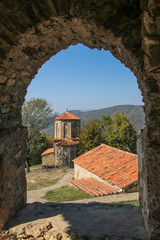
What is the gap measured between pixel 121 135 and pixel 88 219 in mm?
22763

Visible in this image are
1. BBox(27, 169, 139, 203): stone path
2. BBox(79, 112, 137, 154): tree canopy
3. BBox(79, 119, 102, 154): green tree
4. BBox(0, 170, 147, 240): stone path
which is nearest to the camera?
BBox(0, 170, 147, 240): stone path

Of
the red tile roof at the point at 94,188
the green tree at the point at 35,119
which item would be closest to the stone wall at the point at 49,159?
the green tree at the point at 35,119

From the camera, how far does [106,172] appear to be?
10.2m

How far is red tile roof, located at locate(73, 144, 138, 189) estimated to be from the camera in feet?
29.4

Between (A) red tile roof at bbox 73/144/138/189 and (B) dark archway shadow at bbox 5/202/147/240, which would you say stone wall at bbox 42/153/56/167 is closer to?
(A) red tile roof at bbox 73/144/138/189

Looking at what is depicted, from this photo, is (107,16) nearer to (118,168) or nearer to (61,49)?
(61,49)

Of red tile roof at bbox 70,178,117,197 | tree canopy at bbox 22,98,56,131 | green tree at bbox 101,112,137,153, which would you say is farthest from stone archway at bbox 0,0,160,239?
green tree at bbox 101,112,137,153

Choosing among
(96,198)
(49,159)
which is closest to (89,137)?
(49,159)

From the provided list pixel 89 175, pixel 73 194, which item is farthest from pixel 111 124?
pixel 73 194

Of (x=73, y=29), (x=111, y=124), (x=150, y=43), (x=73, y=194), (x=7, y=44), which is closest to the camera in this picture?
(x=150, y=43)

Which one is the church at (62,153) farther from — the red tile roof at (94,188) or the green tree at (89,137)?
the red tile roof at (94,188)

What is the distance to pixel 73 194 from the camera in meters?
9.02

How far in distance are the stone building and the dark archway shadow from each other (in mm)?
5542

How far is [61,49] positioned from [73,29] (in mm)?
609
